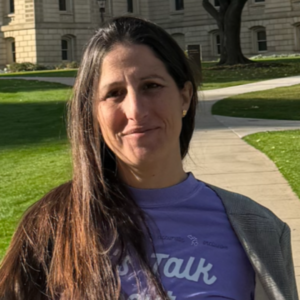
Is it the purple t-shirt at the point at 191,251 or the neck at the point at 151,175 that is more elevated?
the neck at the point at 151,175

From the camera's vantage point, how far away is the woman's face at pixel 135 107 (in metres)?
2.33

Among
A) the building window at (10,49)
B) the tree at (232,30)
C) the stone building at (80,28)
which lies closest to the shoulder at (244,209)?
the tree at (232,30)

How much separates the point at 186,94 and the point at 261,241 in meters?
0.56

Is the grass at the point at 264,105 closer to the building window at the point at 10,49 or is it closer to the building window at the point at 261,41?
the building window at the point at 261,41

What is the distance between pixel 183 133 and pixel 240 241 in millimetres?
500

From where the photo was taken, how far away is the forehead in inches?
92.5

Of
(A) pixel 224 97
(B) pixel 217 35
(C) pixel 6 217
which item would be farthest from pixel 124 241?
(B) pixel 217 35

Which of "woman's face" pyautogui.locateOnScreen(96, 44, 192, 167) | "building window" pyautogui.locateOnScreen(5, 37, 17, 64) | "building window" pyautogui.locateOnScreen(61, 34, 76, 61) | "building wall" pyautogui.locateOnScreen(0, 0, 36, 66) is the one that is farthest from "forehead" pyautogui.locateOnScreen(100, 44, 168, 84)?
"building window" pyautogui.locateOnScreen(5, 37, 17, 64)

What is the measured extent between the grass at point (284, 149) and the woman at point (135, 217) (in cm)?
568

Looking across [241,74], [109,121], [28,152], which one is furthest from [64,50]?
[109,121]

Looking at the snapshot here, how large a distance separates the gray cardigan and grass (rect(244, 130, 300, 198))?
5.57m

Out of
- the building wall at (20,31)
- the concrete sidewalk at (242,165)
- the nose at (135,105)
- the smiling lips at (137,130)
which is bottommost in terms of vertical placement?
the concrete sidewalk at (242,165)

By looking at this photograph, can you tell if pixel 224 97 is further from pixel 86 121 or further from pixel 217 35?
pixel 217 35

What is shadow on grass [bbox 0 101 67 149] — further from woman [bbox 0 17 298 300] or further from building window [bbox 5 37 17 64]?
building window [bbox 5 37 17 64]
